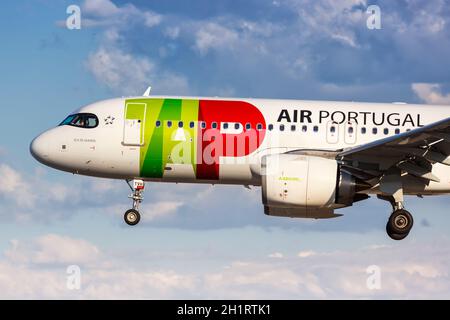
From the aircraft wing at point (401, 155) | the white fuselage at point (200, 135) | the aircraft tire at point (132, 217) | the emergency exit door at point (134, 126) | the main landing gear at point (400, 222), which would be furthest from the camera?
the aircraft tire at point (132, 217)

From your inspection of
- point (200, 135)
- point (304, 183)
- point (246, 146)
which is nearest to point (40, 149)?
point (200, 135)

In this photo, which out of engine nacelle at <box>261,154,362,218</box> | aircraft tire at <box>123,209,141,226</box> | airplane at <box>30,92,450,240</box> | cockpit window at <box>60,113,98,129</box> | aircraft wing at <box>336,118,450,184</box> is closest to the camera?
aircraft wing at <box>336,118,450,184</box>

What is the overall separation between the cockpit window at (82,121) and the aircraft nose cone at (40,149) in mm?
1015

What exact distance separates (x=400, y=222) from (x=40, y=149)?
40.4ft

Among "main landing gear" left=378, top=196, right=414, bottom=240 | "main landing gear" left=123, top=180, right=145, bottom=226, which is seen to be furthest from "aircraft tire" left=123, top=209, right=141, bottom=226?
"main landing gear" left=378, top=196, right=414, bottom=240

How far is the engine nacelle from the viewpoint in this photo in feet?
105

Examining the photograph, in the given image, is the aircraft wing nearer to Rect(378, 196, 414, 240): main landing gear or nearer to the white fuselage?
the white fuselage

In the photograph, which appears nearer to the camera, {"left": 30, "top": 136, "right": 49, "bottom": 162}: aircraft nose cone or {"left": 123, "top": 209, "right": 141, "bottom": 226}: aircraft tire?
{"left": 123, "top": 209, "right": 141, "bottom": 226}: aircraft tire

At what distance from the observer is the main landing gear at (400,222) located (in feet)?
111

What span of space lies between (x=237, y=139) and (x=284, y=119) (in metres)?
1.78

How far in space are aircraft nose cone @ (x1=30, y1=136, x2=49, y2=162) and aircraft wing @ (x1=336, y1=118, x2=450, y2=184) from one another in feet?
32.4

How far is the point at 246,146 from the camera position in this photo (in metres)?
34.2

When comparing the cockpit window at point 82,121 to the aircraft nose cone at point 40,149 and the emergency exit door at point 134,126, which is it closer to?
the aircraft nose cone at point 40,149

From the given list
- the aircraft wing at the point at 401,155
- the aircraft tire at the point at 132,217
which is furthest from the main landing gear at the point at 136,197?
the aircraft wing at the point at 401,155
